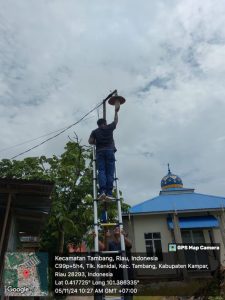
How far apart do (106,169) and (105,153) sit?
0.36m

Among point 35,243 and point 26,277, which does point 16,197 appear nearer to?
point 26,277

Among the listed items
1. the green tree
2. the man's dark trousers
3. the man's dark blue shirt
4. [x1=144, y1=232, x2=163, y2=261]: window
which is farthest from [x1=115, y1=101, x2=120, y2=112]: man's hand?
[x1=144, y1=232, x2=163, y2=261]: window

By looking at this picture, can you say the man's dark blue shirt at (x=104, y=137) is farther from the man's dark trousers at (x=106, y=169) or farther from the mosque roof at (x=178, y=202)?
the mosque roof at (x=178, y=202)


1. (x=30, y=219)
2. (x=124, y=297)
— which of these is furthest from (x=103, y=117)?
(x=30, y=219)

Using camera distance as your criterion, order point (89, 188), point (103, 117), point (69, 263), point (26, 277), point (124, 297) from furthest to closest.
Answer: point (89, 188), point (103, 117), point (26, 277), point (69, 263), point (124, 297)

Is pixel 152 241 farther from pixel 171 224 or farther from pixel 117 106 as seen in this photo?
pixel 117 106

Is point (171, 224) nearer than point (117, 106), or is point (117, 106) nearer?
point (117, 106)

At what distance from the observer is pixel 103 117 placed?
7371mm

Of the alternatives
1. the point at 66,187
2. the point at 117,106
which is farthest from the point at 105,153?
the point at 66,187

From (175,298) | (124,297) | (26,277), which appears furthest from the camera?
(175,298)

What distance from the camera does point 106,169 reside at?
654 centimetres

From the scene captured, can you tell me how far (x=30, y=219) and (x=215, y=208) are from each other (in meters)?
14.3

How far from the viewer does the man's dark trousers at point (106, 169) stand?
20.6ft

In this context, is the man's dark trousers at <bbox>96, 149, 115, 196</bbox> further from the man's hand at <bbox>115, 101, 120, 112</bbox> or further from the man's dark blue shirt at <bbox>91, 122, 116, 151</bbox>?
the man's hand at <bbox>115, 101, 120, 112</bbox>
